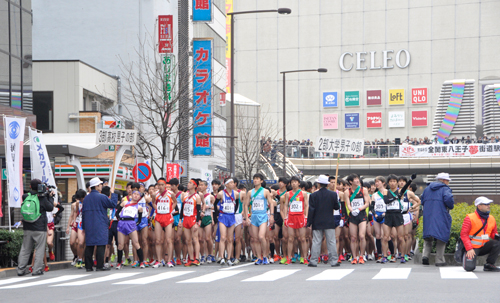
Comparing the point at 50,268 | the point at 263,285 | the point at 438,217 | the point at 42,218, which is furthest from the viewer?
the point at 50,268

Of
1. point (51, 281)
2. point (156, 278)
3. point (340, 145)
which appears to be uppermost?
point (340, 145)

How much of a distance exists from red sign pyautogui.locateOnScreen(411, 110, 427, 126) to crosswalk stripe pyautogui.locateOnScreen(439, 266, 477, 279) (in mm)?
57206

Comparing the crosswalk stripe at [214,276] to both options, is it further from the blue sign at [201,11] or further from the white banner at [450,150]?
the white banner at [450,150]

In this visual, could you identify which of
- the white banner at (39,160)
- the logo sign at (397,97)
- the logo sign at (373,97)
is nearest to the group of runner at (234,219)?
the white banner at (39,160)

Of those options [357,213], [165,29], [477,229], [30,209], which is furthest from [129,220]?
[165,29]

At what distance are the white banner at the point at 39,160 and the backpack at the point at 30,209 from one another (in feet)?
11.3

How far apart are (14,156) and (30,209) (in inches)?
111

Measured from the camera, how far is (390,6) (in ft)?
236

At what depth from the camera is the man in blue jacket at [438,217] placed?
1514cm

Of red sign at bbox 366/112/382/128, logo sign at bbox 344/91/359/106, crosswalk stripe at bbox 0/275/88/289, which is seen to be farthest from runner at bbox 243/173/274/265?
logo sign at bbox 344/91/359/106

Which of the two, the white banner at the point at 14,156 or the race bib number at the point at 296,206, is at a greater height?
the white banner at the point at 14,156

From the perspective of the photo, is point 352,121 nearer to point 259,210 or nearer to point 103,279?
point 259,210

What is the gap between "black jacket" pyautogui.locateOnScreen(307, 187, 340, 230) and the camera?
16.2 m

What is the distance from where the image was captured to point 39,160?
1902 cm
